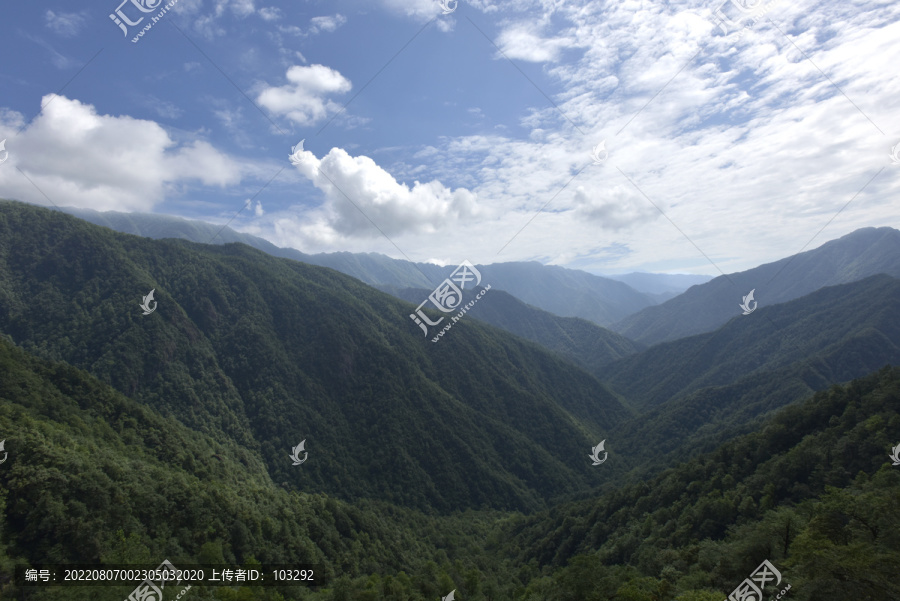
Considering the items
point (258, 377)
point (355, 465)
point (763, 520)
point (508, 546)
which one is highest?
point (258, 377)

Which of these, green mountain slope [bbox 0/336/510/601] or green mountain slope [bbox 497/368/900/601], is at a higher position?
green mountain slope [bbox 0/336/510/601]

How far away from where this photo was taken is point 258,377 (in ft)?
557

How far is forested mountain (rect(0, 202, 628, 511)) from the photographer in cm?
13688

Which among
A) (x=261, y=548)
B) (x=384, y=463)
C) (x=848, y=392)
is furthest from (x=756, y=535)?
(x=384, y=463)

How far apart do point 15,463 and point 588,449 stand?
200220mm

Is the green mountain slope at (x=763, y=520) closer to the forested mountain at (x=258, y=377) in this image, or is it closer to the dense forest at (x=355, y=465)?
the dense forest at (x=355, y=465)

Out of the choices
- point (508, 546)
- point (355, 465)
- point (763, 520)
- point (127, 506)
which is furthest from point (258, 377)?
point (763, 520)

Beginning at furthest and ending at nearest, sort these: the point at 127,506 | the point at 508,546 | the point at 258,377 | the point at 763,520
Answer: the point at 258,377 < the point at 508,546 < the point at 127,506 < the point at 763,520

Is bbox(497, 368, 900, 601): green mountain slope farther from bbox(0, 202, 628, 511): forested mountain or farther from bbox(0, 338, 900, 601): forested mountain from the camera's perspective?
bbox(0, 202, 628, 511): forested mountain

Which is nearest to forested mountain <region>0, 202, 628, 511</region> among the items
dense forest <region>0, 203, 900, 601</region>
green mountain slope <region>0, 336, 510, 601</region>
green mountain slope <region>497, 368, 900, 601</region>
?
dense forest <region>0, 203, 900, 601</region>

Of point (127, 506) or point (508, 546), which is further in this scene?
point (508, 546)

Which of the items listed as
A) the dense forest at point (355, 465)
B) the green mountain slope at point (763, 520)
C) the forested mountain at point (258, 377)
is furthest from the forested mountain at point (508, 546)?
the forested mountain at point (258, 377)

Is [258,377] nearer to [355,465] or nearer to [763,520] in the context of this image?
[355,465]

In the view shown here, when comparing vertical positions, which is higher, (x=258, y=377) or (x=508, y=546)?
(x=258, y=377)
